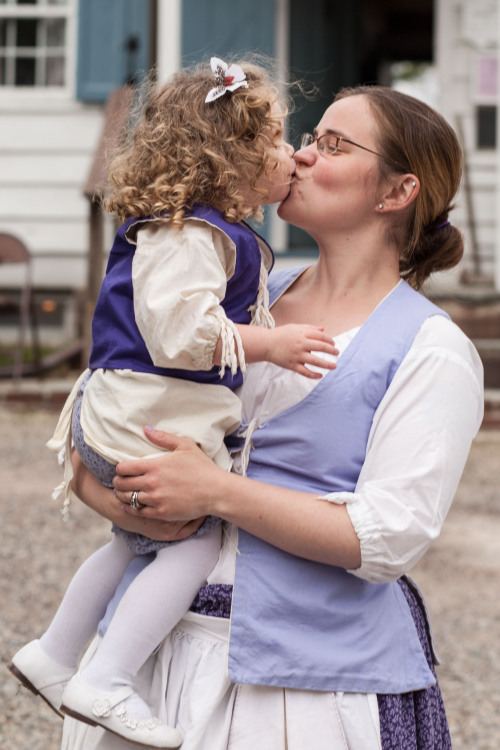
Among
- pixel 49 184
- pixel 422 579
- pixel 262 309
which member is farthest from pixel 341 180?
pixel 49 184

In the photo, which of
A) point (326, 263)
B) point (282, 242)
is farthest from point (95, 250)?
point (326, 263)

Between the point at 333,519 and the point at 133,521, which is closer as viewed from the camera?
the point at 333,519

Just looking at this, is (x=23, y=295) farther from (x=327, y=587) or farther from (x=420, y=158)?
(x=327, y=587)

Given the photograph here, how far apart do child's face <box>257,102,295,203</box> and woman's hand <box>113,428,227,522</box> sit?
0.50 metres

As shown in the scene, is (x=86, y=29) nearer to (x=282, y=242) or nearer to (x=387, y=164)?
(x=282, y=242)

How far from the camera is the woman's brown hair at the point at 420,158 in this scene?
185 centimetres

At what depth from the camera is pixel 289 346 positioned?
1.64 meters

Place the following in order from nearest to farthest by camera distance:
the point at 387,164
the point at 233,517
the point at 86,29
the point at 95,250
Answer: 1. the point at 233,517
2. the point at 387,164
3. the point at 95,250
4. the point at 86,29

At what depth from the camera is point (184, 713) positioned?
1661 mm

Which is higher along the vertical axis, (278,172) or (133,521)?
(278,172)

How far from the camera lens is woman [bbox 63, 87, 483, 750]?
160 cm

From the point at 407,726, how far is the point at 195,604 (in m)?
0.40

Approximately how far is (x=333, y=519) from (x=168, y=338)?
383 millimetres

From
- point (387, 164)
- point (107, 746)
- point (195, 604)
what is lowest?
point (107, 746)
